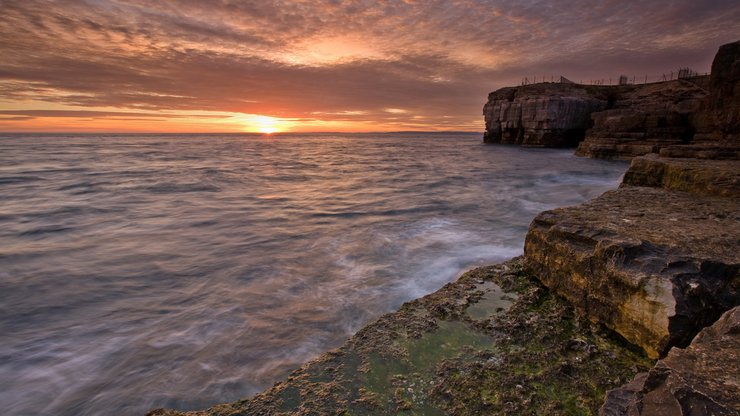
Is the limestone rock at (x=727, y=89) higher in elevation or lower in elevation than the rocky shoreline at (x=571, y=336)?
higher

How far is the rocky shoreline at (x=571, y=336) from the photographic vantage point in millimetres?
1805

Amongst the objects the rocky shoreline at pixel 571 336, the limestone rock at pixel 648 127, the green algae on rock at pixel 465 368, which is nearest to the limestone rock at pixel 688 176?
the rocky shoreline at pixel 571 336

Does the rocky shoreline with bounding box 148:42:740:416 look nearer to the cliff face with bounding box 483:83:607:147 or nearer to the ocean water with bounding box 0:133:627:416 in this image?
the ocean water with bounding box 0:133:627:416

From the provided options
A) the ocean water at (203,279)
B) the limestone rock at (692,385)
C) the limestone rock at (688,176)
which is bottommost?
the ocean water at (203,279)

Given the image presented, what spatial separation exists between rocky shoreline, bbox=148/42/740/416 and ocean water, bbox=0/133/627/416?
3.28 feet

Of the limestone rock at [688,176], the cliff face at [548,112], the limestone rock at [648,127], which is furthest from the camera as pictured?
the cliff face at [548,112]

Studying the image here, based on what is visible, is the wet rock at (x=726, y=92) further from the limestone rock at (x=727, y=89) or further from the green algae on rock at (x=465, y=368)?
the green algae on rock at (x=465, y=368)

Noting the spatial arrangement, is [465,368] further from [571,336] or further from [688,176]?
[688,176]

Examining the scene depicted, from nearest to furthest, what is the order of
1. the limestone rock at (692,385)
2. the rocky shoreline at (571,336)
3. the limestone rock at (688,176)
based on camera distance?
the limestone rock at (692,385) → the rocky shoreline at (571,336) → the limestone rock at (688,176)

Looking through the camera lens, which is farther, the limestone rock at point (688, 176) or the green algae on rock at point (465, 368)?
the limestone rock at point (688, 176)

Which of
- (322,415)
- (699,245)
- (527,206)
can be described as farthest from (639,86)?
(322,415)

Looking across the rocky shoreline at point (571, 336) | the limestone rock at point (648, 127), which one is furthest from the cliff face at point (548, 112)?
the rocky shoreline at point (571, 336)

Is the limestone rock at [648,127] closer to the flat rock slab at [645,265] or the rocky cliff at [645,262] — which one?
the rocky cliff at [645,262]

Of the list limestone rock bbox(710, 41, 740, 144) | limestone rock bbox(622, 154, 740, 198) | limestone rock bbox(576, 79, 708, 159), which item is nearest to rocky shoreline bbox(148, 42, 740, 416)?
limestone rock bbox(622, 154, 740, 198)
